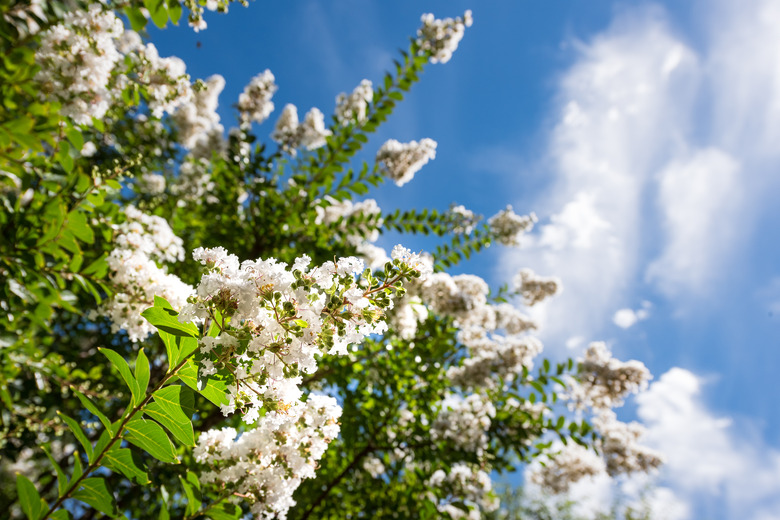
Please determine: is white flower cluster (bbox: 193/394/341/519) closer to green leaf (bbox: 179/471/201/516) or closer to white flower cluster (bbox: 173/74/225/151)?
green leaf (bbox: 179/471/201/516)

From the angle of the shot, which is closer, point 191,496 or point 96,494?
point 96,494

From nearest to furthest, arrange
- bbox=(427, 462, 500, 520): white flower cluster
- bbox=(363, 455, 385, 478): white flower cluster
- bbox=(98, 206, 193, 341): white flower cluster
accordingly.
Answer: bbox=(98, 206, 193, 341): white flower cluster, bbox=(427, 462, 500, 520): white flower cluster, bbox=(363, 455, 385, 478): white flower cluster

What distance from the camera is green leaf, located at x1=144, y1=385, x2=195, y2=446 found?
38.8 inches

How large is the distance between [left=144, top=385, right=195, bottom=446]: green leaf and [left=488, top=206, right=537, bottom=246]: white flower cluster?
4224 millimetres

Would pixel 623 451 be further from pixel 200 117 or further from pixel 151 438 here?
pixel 200 117

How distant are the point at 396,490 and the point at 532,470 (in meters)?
2.64

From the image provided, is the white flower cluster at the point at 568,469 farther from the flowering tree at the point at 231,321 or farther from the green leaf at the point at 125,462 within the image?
the green leaf at the point at 125,462

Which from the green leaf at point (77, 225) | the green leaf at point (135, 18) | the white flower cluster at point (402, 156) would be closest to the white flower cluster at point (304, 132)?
the white flower cluster at point (402, 156)

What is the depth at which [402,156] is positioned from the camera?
15.1 feet

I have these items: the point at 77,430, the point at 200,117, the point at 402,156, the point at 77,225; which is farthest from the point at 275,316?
the point at 200,117

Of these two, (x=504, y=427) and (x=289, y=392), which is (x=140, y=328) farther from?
(x=504, y=427)

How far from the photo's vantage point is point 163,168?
5594mm

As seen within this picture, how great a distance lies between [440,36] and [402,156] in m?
1.20

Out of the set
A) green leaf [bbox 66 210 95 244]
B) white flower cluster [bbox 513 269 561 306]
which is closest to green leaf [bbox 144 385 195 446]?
green leaf [bbox 66 210 95 244]
